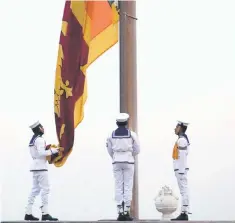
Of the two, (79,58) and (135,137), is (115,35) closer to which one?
(79,58)

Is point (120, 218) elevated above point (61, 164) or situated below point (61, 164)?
below

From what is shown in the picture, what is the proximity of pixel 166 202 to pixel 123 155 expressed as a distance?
1.86 m

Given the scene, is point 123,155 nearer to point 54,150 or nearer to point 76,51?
point 54,150

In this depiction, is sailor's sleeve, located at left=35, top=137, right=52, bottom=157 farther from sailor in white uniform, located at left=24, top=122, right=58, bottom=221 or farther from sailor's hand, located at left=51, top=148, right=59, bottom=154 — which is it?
sailor's hand, located at left=51, top=148, right=59, bottom=154

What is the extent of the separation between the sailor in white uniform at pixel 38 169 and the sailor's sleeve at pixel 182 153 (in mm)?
2578

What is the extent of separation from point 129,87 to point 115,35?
120 cm

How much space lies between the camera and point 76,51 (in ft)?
45.3

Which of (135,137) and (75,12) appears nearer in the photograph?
(135,137)

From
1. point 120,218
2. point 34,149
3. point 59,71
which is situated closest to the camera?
point 120,218

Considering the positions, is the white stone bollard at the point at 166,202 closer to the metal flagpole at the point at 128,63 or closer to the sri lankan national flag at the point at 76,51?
the metal flagpole at the point at 128,63

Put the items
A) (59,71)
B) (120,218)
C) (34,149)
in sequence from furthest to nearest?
(59,71) < (34,149) < (120,218)

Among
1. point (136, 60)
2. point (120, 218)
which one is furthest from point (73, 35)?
point (120, 218)

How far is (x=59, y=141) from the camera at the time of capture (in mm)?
13477

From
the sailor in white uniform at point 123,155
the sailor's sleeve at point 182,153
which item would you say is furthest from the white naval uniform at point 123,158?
the sailor's sleeve at point 182,153
